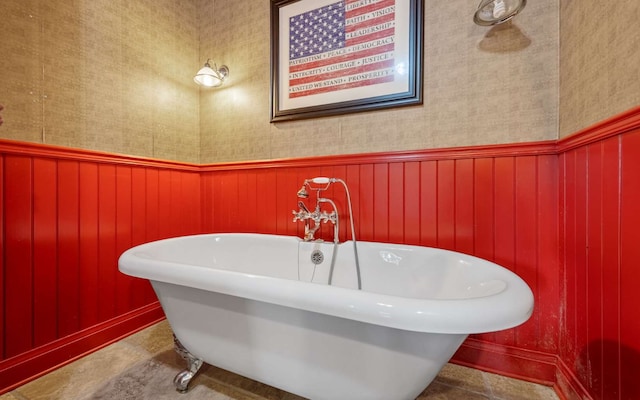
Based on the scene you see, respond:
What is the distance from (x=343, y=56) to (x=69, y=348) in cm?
197

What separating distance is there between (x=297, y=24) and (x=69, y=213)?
1556 millimetres

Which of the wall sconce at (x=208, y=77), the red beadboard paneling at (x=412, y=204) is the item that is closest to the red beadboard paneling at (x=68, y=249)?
the wall sconce at (x=208, y=77)

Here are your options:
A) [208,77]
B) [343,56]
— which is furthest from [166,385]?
[343,56]

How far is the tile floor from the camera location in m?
0.97

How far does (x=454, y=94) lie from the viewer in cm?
120

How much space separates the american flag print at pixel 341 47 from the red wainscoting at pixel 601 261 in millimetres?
868

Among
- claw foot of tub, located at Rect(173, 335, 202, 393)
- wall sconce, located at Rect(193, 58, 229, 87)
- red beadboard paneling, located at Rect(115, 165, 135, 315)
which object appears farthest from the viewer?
wall sconce, located at Rect(193, 58, 229, 87)

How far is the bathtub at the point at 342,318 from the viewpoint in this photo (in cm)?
52

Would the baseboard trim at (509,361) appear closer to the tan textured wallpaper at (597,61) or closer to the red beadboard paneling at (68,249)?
the tan textured wallpaper at (597,61)

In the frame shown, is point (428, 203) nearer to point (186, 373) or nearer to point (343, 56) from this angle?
point (343, 56)

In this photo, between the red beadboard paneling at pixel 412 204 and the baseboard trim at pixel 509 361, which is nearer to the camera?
the baseboard trim at pixel 509 361

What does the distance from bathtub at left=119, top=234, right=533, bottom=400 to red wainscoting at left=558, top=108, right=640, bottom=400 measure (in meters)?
0.34

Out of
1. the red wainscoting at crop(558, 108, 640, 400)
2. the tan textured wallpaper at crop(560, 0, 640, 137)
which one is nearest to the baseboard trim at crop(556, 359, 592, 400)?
the red wainscoting at crop(558, 108, 640, 400)

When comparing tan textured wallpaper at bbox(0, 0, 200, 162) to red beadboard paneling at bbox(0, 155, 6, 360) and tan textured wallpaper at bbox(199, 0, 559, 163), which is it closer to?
red beadboard paneling at bbox(0, 155, 6, 360)
